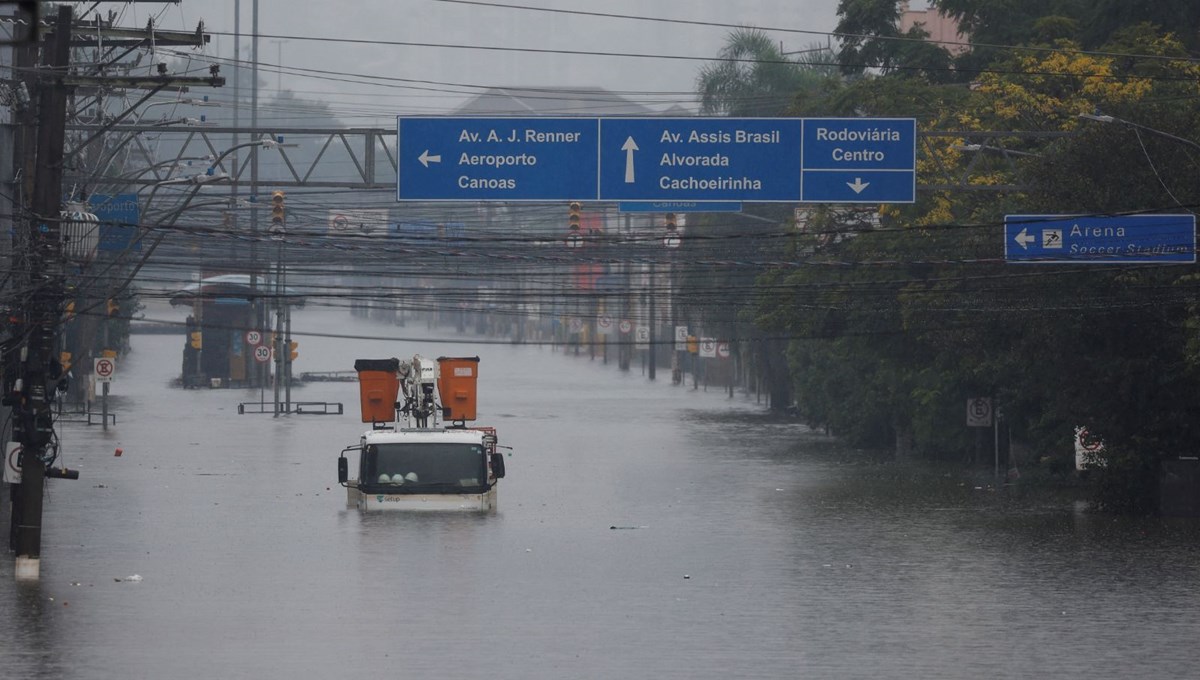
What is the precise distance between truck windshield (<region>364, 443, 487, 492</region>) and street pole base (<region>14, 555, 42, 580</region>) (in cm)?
911

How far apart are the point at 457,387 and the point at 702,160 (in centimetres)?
750

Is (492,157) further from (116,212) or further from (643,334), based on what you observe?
(643,334)

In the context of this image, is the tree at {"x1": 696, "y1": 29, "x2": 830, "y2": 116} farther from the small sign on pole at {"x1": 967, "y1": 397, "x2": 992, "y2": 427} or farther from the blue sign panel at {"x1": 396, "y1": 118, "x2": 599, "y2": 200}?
the blue sign panel at {"x1": 396, "y1": 118, "x2": 599, "y2": 200}

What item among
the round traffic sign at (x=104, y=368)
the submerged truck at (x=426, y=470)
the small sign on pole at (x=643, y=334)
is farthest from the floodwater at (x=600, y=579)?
the small sign on pole at (x=643, y=334)

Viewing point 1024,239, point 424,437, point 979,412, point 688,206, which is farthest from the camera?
point 979,412

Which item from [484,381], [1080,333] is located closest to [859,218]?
[1080,333]

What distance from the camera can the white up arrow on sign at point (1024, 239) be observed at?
112 feet

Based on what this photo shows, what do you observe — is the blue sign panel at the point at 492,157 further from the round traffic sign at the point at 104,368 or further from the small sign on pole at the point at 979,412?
the round traffic sign at the point at 104,368

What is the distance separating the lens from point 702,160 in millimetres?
33781

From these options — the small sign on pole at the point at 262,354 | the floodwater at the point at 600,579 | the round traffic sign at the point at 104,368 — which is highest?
the small sign on pole at the point at 262,354

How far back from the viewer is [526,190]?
33.9m

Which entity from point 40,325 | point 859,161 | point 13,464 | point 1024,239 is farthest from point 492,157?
point 13,464

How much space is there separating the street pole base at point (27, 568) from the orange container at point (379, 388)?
41.5 ft

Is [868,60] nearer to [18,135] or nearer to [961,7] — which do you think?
[961,7]
